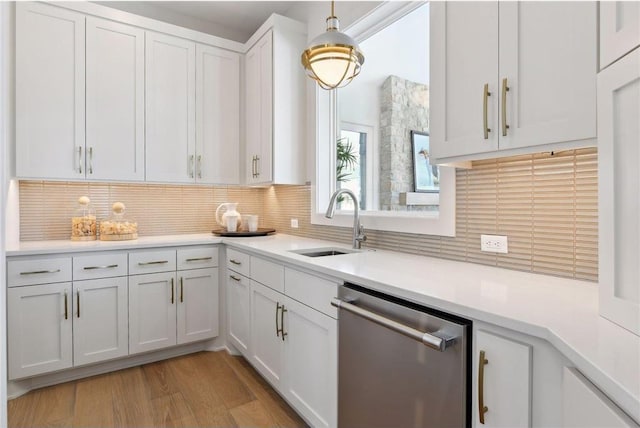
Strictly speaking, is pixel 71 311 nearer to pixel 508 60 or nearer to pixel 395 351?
pixel 395 351

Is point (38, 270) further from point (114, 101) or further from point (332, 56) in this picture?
point (332, 56)

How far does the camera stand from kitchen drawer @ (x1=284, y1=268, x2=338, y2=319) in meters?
1.59

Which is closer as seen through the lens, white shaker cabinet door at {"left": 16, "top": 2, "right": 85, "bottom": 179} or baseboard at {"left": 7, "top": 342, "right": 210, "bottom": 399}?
baseboard at {"left": 7, "top": 342, "right": 210, "bottom": 399}

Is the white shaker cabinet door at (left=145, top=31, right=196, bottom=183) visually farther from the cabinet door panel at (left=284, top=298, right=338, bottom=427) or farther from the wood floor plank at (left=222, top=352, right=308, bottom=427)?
the cabinet door panel at (left=284, top=298, right=338, bottom=427)

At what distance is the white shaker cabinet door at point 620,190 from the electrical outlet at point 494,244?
638 millimetres

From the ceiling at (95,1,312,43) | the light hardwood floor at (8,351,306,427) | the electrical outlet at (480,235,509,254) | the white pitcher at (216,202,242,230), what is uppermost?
the ceiling at (95,1,312,43)

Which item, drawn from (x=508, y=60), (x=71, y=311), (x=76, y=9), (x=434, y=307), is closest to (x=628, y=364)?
(x=434, y=307)

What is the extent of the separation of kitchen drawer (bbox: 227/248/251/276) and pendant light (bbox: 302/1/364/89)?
4.25ft

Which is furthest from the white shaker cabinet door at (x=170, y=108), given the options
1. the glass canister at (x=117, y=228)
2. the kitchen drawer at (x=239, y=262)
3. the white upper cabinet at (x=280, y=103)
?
the kitchen drawer at (x=239, y=262)

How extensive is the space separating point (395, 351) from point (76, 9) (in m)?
3.01

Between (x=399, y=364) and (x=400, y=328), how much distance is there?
6.2 inches

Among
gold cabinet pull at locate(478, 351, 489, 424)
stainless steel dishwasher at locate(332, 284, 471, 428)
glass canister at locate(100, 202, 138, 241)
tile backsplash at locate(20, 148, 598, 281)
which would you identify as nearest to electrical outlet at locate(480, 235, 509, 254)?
tile backsplash at locate(20, 148, 598, 281)

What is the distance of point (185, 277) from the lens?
8.75ft

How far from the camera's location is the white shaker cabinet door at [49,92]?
7.70 feet
